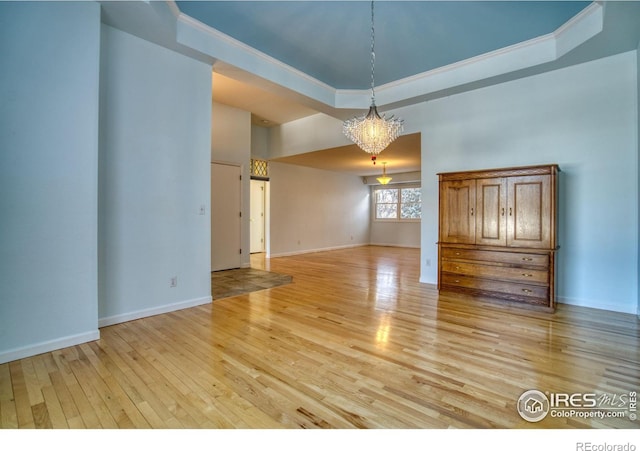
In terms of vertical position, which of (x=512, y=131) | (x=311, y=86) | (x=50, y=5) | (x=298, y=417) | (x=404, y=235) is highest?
(x=311, y=86)

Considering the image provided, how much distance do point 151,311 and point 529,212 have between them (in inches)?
176

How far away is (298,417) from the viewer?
5.25ft

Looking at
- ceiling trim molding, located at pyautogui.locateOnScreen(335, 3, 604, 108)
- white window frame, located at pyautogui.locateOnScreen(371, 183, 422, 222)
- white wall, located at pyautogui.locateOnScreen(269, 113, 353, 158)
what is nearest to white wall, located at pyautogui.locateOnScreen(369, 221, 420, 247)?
white window frame, located at pyautogui.locateOnScreen(371, 183, 422, 222)

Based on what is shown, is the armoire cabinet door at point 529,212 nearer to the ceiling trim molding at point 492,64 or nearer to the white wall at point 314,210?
the ceiling trim molding at point 492,64

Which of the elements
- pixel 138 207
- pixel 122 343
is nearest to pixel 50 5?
pixel 138 207

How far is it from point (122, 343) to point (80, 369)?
44cm

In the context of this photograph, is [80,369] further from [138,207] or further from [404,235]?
[404,235]

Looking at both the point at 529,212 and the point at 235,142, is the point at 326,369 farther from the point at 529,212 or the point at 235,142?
the point at 235,142

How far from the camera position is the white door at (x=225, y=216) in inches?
230

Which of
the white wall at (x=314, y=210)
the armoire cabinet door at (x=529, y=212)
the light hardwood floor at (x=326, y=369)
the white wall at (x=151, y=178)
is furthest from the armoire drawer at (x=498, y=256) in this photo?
the white wall at (x=314, y=210)

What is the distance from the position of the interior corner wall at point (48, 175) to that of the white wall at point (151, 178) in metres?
0.38

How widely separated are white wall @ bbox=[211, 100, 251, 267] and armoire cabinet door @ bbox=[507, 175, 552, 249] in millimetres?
4738

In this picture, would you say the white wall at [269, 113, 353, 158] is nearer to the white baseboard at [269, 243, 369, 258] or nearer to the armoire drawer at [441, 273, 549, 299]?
the white baseboard at [269, 243, 369, 258]

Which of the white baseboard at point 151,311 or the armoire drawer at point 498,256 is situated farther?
the armoire drawer at point 498,256
